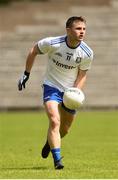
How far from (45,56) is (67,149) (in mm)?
19265

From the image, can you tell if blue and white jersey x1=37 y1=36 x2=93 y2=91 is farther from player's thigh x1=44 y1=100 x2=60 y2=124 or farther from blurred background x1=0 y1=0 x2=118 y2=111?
blurred background x1=0 y1=0 x2=118 y2=111

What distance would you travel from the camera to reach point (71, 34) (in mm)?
12477

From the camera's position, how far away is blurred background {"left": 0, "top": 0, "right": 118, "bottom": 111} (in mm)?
35119

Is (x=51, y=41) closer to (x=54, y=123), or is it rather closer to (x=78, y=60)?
(x=78, y=60)

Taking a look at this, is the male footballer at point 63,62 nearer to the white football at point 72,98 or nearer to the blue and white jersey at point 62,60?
the blue and white jersey at point 62,60

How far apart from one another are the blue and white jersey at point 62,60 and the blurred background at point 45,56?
2176 centimetres

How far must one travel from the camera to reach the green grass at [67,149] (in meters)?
11.7

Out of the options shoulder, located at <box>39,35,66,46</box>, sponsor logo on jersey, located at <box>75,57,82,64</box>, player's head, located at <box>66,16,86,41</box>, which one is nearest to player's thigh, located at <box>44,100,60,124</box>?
sponsor logo on jersey, located at <box>75,57,82,64</box>

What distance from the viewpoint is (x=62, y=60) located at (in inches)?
500

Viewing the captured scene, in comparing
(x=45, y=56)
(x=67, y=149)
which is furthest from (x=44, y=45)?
(x=45, y=56)

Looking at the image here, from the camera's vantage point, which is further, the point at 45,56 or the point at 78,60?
the point at 45,56

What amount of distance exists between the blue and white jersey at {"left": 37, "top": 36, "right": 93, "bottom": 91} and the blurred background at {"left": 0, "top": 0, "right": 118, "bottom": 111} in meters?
21.8

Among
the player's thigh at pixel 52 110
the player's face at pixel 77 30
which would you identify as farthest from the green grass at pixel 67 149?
the player's face at pixel 77 30

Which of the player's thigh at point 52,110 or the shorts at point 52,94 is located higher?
the shorts at point 52,94
